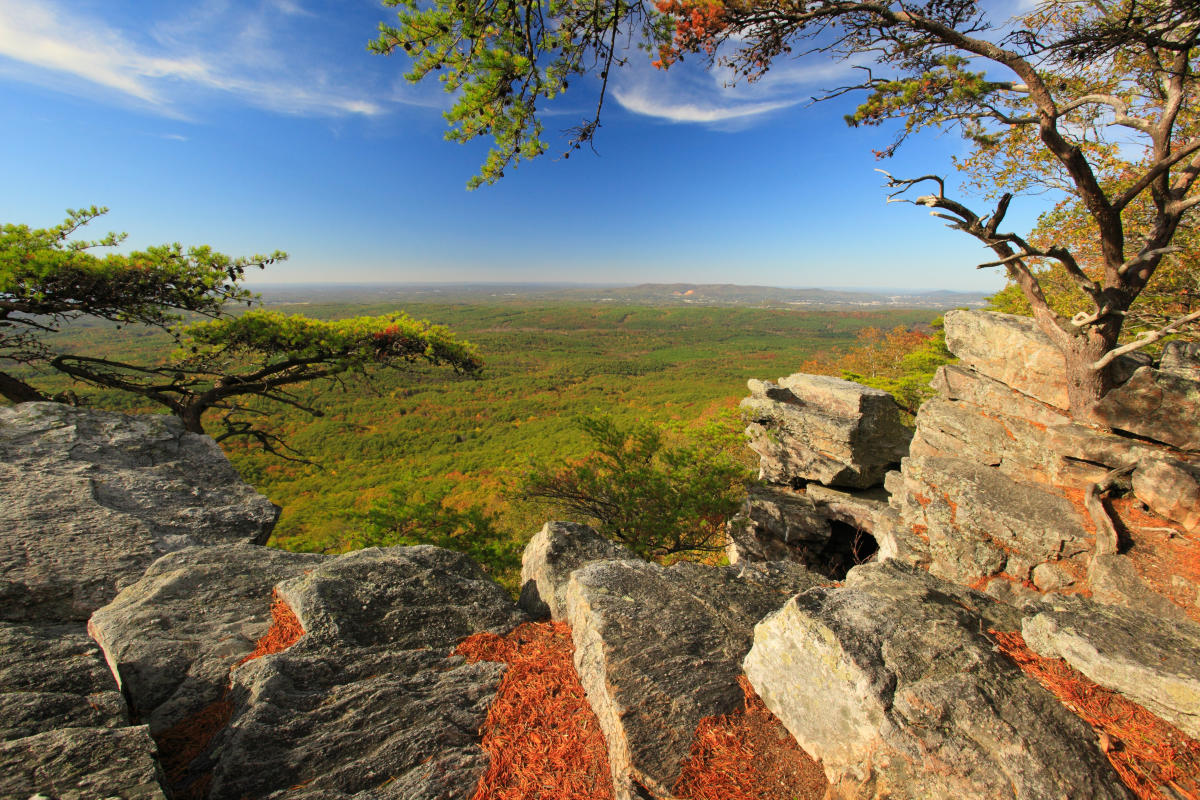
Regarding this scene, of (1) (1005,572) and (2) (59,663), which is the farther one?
(1) (1005,572)

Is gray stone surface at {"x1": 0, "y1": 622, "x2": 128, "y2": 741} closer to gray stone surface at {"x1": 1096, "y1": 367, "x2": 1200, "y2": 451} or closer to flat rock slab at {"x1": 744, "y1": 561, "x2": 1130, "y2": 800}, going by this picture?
flat rock slab at {"x1": 744, "y1": 561, "x2": 1130, "y2": 800}

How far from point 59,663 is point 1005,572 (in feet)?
36.7

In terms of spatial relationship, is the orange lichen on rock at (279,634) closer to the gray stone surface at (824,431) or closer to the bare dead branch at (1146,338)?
the bare dead branch at (1146,338)

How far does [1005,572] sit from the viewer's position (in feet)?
22.5

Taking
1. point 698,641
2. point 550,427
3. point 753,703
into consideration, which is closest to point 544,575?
point 698,641

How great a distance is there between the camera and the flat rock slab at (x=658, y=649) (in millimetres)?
2928

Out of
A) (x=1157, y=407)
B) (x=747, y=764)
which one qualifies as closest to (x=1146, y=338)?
(x=1157, y=407)

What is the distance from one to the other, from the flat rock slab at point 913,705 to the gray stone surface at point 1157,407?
6.32 metres

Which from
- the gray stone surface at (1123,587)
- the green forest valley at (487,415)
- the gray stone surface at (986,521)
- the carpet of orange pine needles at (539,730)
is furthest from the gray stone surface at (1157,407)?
the carpet of orange pine needles at (539,730)

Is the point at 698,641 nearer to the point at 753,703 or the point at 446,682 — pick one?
the point at 753,703

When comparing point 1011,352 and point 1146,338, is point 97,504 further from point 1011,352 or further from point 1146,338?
point 1011,352

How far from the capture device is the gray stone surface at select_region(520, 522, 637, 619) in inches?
201

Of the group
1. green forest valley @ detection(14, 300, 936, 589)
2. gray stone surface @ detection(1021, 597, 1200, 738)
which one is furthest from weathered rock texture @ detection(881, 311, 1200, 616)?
green forest valley @ detection(14, 300, 936, 589)

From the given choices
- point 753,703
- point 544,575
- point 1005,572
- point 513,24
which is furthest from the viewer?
point 1005,572
